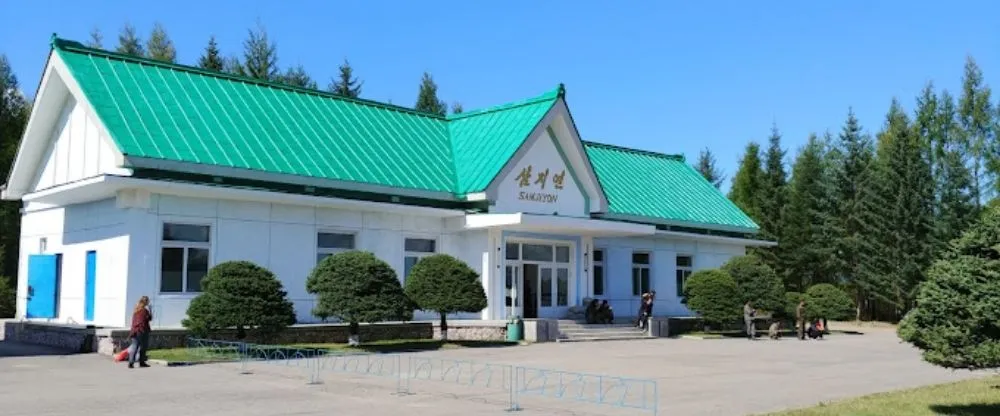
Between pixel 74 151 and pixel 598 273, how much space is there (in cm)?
1806

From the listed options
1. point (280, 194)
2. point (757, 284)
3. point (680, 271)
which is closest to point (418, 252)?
point (280, 194)

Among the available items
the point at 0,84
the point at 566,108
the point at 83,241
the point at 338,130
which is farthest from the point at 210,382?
the point at 0,84

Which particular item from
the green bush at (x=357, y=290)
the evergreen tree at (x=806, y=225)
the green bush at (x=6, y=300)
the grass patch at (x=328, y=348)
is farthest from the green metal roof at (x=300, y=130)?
Answer: the green bush at (x=6, y=300)

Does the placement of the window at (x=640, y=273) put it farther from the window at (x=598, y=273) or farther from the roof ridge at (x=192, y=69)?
the roof ridge at (x=192, y=69)

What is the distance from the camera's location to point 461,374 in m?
15.7

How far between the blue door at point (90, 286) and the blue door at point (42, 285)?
1.76 meters

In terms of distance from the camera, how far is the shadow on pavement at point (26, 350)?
19.1 m

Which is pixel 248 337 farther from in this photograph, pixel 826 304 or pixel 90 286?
pixel 826 304

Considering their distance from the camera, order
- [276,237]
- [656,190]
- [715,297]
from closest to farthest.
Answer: [276,237], [715,297], [656,190]

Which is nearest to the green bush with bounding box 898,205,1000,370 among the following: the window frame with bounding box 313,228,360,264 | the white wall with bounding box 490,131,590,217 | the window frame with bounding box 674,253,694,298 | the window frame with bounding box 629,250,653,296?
the window frame with bounding box 313,228,360,264

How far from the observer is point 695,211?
35.7 meters

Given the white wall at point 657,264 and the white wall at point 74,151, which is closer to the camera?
the white wall at point 74,151

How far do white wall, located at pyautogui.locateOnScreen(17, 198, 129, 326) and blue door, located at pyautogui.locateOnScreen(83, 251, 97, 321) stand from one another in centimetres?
21

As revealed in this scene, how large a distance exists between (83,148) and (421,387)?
14.4m
